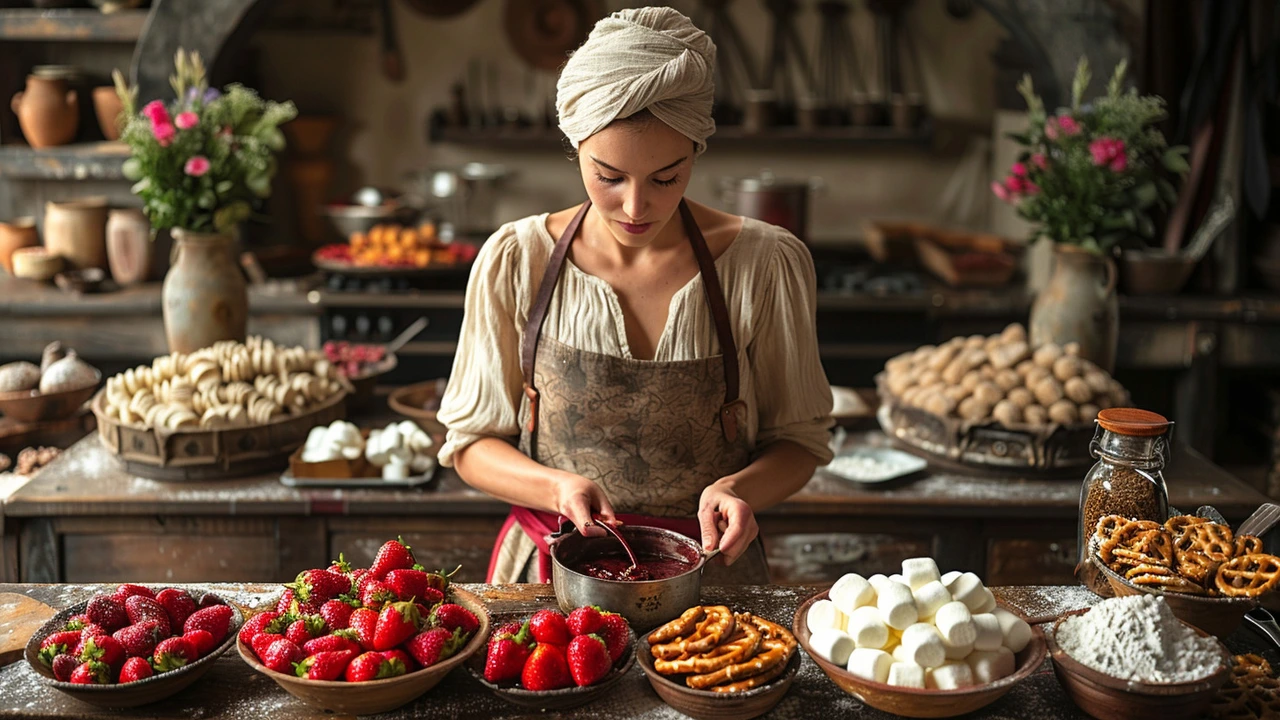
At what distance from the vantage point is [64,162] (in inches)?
222

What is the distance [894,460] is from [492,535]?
124 centimetres

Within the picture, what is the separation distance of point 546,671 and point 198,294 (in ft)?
8.76

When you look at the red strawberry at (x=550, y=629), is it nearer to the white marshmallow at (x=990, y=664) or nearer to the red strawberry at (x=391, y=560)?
the red strawberry at (x=391, y=560)

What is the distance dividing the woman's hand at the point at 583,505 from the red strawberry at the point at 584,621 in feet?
0.83

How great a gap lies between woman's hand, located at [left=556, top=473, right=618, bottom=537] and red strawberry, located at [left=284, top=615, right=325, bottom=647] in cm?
51

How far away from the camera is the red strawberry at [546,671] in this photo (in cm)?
189

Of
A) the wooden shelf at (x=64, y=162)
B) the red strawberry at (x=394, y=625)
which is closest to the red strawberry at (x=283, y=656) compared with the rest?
the red strawberry at (x=394, y=625)

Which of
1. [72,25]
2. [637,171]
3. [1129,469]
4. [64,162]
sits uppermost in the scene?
[72,25]

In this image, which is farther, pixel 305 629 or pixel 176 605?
pixel 176 605

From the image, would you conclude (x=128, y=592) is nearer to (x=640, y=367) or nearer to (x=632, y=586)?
(x=632, y=586)

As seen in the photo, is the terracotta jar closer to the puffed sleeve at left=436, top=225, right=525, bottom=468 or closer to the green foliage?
the green foliage

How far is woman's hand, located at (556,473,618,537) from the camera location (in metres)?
2.23

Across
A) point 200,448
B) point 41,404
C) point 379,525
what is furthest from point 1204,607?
point 41,404

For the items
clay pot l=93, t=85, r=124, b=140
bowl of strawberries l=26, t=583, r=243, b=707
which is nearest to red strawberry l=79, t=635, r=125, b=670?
bowl of strawberries l=26, t=583, r=243, b=707
